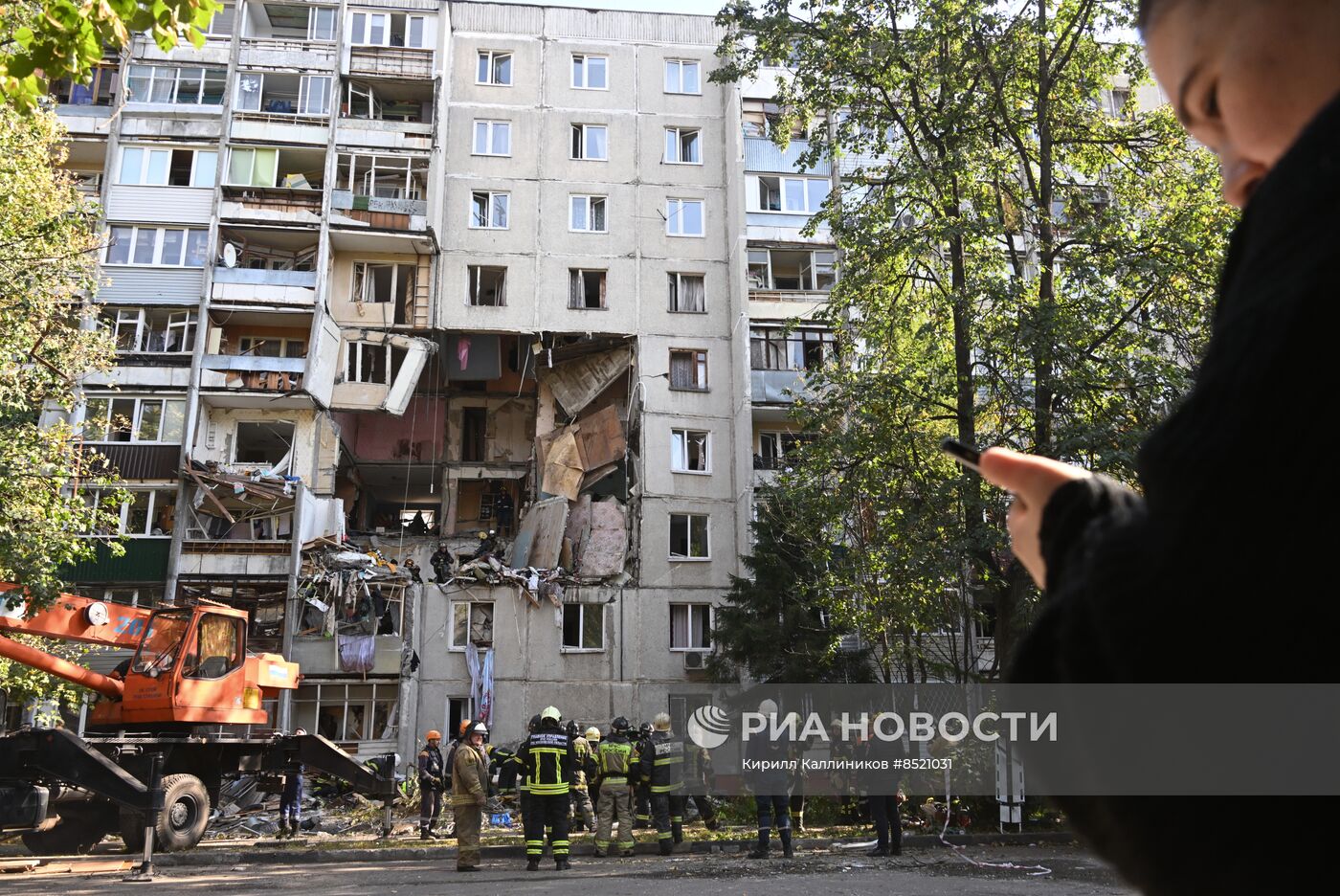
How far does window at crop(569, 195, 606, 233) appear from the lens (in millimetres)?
38219

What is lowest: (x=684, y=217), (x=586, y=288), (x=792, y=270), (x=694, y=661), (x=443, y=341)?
(x=694, y=661)

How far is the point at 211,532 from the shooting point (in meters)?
32.5

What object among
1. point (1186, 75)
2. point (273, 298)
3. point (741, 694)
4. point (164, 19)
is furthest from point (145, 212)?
point (1186, 75)

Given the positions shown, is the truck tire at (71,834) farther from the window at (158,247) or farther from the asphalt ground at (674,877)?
the window at (158,247)

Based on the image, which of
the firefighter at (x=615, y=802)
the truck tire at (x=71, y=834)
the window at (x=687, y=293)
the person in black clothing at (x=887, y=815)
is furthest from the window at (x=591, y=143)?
the truck tire at (x=71, y=834)

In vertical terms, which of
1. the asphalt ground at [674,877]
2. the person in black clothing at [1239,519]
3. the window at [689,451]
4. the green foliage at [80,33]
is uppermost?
the window at [689,451]

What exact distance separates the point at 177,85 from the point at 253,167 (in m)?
4.31

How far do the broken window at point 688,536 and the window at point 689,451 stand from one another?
61.4 inches

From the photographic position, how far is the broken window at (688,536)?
115ft

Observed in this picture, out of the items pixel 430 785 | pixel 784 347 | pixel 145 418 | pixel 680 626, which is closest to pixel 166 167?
pixel 145 418

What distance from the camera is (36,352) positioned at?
64.7ft

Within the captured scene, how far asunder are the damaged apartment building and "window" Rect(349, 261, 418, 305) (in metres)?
0.11

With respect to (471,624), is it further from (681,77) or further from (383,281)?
(681,77)

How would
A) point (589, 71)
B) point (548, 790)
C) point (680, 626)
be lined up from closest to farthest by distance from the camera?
point (548, 790), point (680, 626), point (589, 71)
